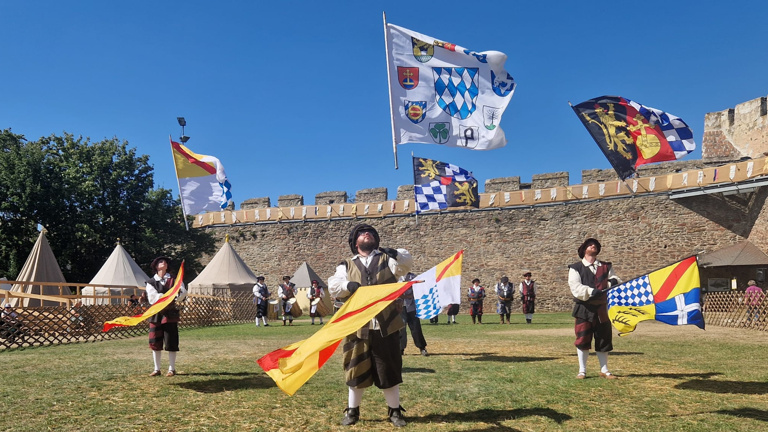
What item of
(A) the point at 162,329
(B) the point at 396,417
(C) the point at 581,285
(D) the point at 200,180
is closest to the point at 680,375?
(C) the point at 581,285

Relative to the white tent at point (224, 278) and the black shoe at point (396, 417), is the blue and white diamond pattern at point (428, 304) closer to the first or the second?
the black shoe at point (396, 417)

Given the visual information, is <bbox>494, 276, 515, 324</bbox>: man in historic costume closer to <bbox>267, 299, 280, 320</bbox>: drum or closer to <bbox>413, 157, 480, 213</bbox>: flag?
<bbox>413, 157, 480, 213</bbox>: flag

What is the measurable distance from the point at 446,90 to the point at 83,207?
22895 millimetres

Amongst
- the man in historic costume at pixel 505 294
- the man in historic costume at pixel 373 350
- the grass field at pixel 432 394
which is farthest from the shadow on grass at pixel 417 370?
the man in historic costume at pixel 505 294

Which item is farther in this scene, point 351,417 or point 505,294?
point 505,294

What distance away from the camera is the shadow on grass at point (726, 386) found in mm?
5969

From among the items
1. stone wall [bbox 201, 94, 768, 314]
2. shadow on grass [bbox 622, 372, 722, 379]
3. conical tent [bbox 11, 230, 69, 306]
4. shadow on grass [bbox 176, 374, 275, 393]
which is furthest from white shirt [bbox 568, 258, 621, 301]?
stone wall [bbox 201, 94, 768, 314]

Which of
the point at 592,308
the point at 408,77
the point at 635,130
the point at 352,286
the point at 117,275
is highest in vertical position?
the point at 408,77

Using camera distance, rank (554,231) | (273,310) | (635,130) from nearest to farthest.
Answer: (635,130), (273,310), (554,231)

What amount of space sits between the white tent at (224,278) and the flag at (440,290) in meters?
15.7

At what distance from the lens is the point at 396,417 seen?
4816mm

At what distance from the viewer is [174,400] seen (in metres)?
5.85

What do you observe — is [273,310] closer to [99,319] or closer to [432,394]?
[99,319]

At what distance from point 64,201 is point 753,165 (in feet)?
92.5
